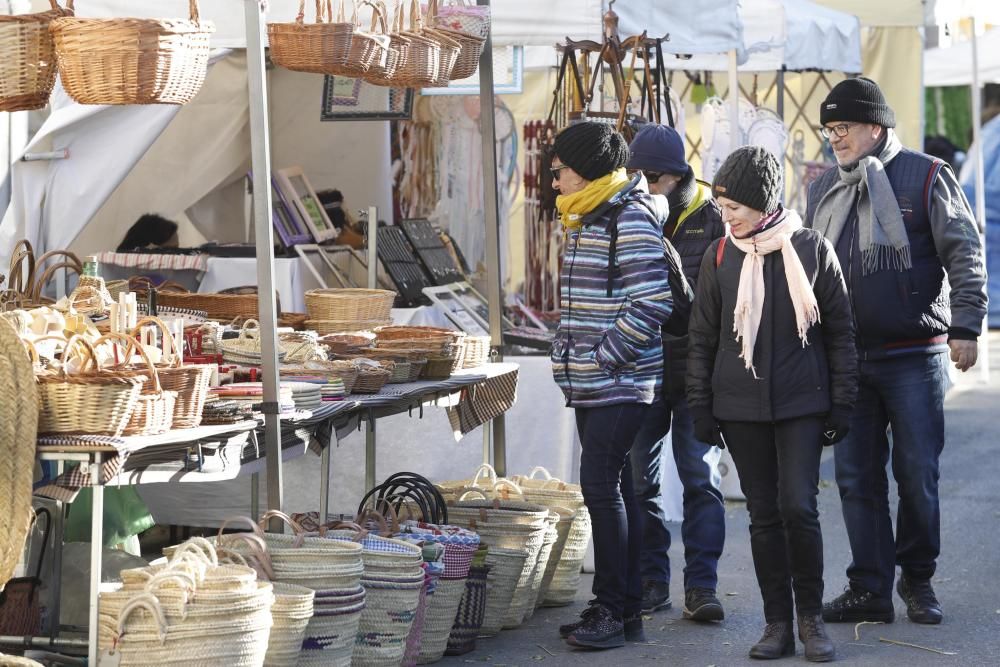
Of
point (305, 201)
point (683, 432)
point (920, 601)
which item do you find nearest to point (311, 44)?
point (683, 432)

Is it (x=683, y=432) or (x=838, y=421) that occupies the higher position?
(x=838, y=421)

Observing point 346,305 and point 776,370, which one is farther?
point 346,305

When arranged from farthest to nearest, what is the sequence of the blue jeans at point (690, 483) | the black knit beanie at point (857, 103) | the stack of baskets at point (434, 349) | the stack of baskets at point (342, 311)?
the stack of baskets at point (342, 311), the stack of baskets at point (434, 349), the blue jeans at point (690, 483), the black knit beanie at point (857, 103)

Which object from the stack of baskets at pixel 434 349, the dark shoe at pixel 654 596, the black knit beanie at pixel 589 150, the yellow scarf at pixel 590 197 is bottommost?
the dark shoe at pixel 654 596

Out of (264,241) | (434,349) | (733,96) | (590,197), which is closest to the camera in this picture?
(264,241)

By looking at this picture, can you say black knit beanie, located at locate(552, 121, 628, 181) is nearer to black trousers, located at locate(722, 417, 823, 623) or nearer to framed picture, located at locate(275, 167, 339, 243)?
black trousers, located at locate(722, 417, 823, 623)

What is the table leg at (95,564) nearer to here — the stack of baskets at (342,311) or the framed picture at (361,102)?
the stack of baskets at (342,311)

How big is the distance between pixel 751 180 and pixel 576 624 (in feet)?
5.33

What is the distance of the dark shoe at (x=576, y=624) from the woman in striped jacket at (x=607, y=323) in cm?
3

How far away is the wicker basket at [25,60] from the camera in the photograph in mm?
4625

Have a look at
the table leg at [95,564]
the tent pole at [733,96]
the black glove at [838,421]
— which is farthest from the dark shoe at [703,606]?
the tent pole at [733,96]

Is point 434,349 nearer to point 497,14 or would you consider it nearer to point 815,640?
point 497,14

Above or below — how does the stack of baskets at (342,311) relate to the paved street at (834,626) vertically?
above

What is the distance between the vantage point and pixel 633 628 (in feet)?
18.1
